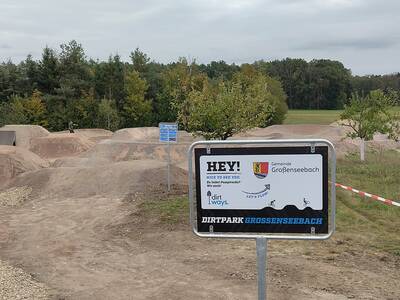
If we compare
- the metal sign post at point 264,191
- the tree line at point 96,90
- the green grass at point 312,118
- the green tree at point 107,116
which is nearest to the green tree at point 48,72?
the tree line at point 96,90

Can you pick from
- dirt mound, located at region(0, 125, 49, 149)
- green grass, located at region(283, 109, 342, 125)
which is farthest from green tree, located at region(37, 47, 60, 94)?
green grass, located at region(283, 109, 342, 125)

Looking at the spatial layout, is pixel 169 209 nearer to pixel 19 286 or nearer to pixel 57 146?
pixel 19 286

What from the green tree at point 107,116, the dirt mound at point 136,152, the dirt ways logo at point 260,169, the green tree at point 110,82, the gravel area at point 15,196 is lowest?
the gravel area at point 15,196

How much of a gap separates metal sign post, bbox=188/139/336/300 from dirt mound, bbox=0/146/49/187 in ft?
61.9

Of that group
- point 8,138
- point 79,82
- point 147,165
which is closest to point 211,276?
point 147,165

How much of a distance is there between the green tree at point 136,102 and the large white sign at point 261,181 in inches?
2099

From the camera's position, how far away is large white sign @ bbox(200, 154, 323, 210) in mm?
3613

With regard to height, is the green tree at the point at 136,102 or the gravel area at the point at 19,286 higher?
the green tree at the point at 136,102

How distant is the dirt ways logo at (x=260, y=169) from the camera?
3678 mm

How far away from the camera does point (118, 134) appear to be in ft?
128

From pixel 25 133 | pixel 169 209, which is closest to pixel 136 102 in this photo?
pixel 25 133

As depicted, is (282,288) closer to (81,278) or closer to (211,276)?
(211,276)

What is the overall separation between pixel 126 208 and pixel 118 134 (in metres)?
25.2

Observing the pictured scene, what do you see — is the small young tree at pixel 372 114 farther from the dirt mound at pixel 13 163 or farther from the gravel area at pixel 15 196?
the dirt mound at pixel 13 163
